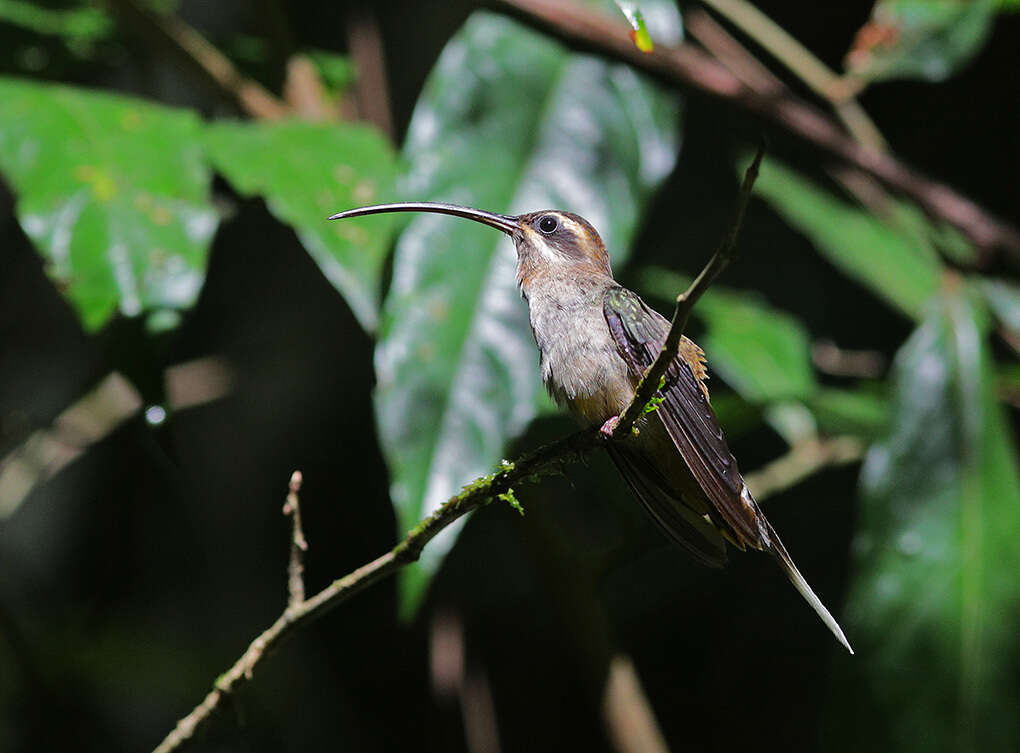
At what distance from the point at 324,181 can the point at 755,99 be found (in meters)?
1.10

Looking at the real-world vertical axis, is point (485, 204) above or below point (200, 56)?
above

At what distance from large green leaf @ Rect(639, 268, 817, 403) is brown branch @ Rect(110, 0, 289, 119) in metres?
1.17

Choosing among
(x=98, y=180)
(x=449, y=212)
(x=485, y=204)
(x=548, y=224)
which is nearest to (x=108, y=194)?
(x=98, y=180)

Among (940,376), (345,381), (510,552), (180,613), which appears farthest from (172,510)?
(940,376)

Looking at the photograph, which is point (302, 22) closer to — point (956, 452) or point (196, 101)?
point (196, 101)

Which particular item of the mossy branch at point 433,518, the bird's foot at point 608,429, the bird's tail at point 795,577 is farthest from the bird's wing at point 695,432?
the mossy branch at point 433,518

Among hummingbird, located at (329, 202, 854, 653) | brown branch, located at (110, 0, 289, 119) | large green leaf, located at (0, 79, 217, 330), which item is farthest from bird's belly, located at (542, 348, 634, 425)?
brown branch, located at (110, 0, 289, 119)

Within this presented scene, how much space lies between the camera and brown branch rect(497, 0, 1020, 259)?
2.77 meters

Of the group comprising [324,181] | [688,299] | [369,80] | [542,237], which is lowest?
[369,80]

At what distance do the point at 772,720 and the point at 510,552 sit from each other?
1002 mm

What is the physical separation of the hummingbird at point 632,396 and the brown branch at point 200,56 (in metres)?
0.92

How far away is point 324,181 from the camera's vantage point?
8.23 ft

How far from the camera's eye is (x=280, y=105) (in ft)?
10.4

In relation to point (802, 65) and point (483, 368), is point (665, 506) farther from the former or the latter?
point (802, 65)
